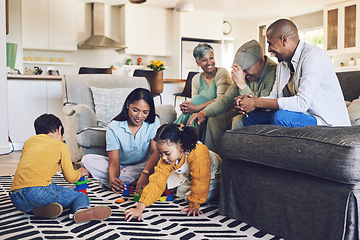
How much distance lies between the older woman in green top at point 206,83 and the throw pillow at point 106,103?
82cm

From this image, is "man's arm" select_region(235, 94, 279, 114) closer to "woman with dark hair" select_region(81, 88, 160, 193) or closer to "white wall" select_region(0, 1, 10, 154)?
"woman with dark hair" select_region(81, 88, 160, 193)

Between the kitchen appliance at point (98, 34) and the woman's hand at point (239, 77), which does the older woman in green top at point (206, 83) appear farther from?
the kitchen appliance at point (98, 34)

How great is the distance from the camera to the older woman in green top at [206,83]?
2.82 m

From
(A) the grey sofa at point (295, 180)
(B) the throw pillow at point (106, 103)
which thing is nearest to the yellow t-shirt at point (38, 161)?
(A) the grey sofa at point (295, 180)

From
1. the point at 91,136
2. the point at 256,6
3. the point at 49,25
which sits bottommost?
the point at 91,136

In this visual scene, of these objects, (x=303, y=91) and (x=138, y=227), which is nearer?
(x=138, y=227)

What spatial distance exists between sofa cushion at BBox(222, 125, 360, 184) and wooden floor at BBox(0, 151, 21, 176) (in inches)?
86.1

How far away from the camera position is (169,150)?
1905 millimetres

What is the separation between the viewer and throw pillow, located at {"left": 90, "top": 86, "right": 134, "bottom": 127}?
3477mm

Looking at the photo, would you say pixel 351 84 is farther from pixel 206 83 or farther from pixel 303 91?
pixel 206 83

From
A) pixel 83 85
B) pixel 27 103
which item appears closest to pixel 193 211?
pixel 83 85

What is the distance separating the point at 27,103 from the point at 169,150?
346cm

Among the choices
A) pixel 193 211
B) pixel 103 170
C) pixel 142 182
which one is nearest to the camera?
pixel 193 211

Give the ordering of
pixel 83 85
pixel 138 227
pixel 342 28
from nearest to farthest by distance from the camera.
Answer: pixel 138 227 < pixel 83 85 < pixel 342 28
